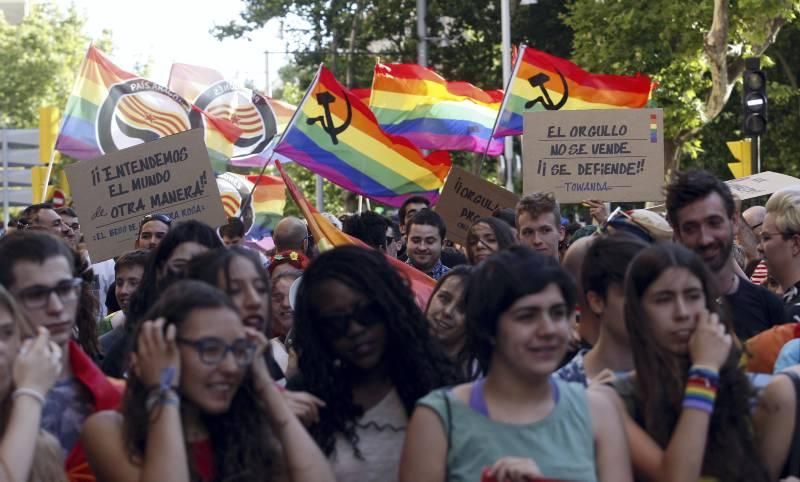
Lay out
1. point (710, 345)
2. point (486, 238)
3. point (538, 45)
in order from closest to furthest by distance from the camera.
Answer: point (710, 345) < point (486, 238) < point (538, 45)

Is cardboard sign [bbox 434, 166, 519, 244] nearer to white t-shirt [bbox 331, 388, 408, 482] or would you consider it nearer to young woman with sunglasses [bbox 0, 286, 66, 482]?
white t-shirt [bbox 331, 388, 408, 482]

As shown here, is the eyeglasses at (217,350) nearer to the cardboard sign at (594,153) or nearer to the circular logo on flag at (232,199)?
the cardboard sign at (594,153)

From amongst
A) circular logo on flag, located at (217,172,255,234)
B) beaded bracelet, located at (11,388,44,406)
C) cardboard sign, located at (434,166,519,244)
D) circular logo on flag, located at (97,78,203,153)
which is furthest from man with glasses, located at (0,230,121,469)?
circular logo on flag, located at (217,172,255,234)

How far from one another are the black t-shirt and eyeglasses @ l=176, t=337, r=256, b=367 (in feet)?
7.58

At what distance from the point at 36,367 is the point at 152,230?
15.9 feet

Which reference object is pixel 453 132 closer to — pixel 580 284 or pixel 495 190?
pixel 495 190

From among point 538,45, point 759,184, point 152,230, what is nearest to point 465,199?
point 759,184

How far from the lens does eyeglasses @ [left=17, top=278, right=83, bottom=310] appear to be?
4984 mm

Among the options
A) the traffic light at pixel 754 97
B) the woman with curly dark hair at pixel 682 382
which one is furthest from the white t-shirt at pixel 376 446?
the traffic light at pixel 754 97

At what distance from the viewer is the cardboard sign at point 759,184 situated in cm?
1169

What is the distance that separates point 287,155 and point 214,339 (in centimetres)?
915

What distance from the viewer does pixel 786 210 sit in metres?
7.29

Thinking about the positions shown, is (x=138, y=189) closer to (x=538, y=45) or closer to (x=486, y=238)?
(x=486, y=238)

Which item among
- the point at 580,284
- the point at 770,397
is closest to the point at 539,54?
the point at 580,284
